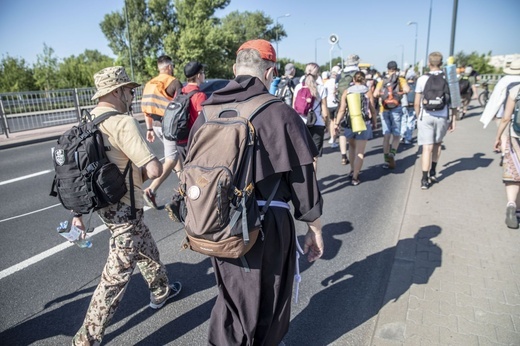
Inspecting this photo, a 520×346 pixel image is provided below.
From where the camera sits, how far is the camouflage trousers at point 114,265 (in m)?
2.44

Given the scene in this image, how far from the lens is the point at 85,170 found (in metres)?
2.26

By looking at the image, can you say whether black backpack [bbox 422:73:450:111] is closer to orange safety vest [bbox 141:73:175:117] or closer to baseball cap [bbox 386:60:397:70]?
baseball cap [bbox 386:60:397:70]

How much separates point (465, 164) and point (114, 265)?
7173mm

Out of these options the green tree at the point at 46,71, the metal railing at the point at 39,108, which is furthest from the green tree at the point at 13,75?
the metal railing at the point at 39,108

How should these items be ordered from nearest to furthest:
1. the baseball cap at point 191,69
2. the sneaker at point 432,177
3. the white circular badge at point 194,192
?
the white circular badge at point 194,192 → the baseball cap at point 191,69 → the sneaker at point 432,177

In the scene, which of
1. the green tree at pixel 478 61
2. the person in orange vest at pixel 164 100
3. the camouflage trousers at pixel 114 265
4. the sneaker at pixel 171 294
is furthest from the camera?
the green tree at pixel 478 61

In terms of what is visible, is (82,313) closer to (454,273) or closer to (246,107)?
(246,107)

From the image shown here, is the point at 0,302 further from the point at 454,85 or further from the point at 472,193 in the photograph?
the point at 454,85

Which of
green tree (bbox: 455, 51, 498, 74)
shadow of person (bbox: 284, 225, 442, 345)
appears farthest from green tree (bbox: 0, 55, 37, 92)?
green tree (bbox: 455, 51, 498, 74)

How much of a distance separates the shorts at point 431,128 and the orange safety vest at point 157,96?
398 centimetres

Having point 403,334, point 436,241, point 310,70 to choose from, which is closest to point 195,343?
point 403,334

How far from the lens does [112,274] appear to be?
2.50m

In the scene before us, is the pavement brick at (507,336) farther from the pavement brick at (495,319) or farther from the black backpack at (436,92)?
the black backpack at (436,92)

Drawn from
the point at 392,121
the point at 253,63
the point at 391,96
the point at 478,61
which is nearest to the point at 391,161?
the point at 392,121
